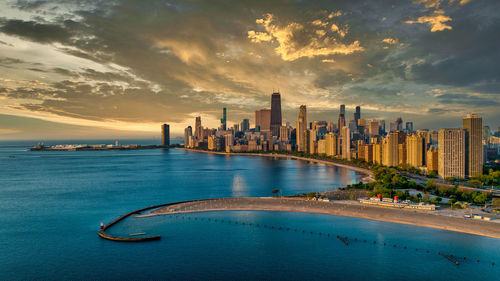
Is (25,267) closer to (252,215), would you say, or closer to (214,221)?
(214,221)

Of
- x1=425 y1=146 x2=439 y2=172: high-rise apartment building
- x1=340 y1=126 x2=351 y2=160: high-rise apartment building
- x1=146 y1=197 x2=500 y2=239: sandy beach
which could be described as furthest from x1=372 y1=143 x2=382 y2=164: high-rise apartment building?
x1=146 y1=197 x2=500 y2=239: sandy beach

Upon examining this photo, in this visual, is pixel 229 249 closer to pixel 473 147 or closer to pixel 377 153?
pixel 473 147

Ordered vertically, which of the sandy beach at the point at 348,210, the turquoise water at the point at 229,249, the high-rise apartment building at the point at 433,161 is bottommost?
the turquoise water at the point at 229,249

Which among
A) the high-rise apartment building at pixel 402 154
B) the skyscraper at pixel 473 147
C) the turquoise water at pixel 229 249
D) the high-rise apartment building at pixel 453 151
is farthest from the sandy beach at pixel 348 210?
the high-rise apartment building at pixel 402 154

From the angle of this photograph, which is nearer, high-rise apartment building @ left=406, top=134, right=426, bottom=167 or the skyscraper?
the skyscraper

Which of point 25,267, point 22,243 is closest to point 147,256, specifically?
point 25,267

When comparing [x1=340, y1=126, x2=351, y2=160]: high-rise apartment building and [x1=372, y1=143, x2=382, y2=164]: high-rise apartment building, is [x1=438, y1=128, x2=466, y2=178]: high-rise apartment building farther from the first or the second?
[x1=340, y1=126, x2=351, y2=160]: high-rise apartment building

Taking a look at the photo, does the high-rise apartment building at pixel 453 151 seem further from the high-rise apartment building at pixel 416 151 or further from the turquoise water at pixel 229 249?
the turquoise water at pixel 229 249
